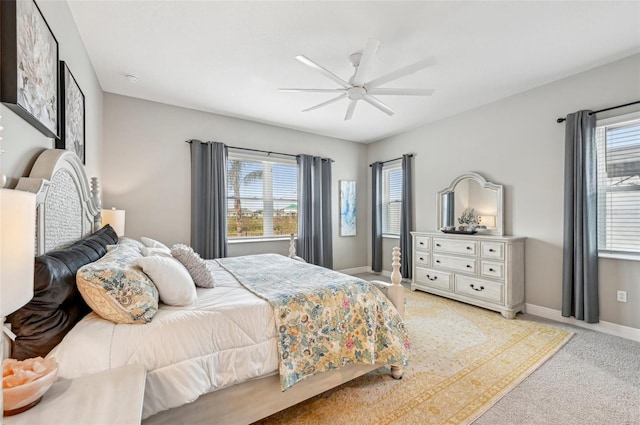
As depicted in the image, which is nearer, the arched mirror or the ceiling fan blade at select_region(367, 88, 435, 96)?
the ceiling fan blade at select_region(367, 88, 435, 96)

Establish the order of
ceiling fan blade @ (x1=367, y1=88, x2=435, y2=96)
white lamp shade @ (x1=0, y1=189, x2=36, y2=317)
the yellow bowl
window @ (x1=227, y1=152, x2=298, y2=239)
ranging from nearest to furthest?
white lamp shade @ (x1=0, y1=189, x2=36, y2=317), the yellow bowl, ceiling fan blade @ (x1=367, y1=88, x2=435, y2=96), window @ (x1=227, y1=152, x2=298, y2=239)

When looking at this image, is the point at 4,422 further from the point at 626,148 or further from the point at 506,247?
the point at 626,148

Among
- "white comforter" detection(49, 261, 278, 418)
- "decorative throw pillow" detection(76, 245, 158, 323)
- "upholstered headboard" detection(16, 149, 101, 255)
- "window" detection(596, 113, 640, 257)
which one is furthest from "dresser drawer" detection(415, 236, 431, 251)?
"upholstered headboard" detection(16, 149, 101, 255)

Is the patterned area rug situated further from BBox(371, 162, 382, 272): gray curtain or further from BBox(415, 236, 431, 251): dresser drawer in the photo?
BBox(371, 162, 382, 272): gray curtain

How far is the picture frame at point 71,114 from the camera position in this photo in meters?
1.88

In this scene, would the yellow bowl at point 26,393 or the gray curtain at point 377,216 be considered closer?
the yellow bowl at point 26,393

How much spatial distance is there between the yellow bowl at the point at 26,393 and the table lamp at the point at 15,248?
14.3 inches

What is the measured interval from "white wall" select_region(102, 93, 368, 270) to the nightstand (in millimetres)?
2947

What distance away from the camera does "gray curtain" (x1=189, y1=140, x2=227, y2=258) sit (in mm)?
3949

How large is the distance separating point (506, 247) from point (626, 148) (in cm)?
145

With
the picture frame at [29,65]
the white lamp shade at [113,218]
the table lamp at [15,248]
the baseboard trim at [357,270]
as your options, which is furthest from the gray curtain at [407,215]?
the table lamp at [15,248]

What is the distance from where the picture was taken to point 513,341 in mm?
2715

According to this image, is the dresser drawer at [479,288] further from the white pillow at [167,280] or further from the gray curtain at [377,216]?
the white pillow at [167,280]

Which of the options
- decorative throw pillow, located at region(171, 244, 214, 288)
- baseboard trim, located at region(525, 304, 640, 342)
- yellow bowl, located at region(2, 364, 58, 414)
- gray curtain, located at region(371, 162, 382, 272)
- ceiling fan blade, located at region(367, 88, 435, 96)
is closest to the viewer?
yellow bowl, located at region(2, 364, 58, 414)
